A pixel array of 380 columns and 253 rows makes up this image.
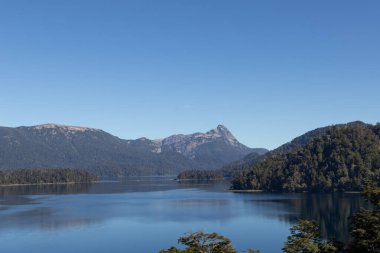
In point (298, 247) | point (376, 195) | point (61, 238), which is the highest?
point (376, 195)

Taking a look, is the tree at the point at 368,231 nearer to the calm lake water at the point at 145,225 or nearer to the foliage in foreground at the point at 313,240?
the foliage in foreground at the point at 313,240

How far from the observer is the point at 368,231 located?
48.3 metres

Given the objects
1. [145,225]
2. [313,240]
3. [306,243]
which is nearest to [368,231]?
[313,240]

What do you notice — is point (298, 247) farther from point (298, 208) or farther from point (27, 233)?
point (298, 208)

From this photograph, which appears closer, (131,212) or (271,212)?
(271,212)

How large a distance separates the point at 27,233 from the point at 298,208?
8513cm

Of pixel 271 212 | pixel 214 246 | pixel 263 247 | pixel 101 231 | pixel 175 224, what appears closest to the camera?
pixel 214 246

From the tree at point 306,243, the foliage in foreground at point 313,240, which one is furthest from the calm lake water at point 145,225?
the foliage in foreground at point 313,240

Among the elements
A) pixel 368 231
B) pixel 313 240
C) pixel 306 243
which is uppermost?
pixel 368 231

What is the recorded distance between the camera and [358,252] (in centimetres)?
4847

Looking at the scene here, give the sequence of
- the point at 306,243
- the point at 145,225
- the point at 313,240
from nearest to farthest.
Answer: the point at 306,243
the point at 313,240
the point at 145,225

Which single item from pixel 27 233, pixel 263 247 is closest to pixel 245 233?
pixel 263 247

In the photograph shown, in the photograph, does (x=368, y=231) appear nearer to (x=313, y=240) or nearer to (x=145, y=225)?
(x=313, y=240)

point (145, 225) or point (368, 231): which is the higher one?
point (368, 231)
